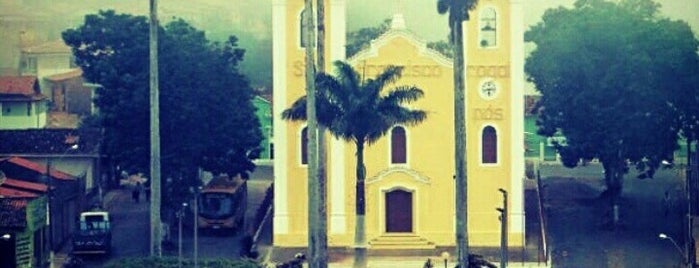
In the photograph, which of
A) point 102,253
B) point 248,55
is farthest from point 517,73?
point 248,55

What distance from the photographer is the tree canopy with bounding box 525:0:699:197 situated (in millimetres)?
53219

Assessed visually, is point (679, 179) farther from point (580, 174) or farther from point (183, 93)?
point (183, 93)

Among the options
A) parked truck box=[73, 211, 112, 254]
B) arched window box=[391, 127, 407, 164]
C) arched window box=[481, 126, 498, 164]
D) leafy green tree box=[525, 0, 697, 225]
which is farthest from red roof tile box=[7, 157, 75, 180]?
leafy green tree box=[525, 0, 697, 225]

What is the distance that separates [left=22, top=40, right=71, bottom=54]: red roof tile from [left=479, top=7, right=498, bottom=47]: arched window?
29556 mm

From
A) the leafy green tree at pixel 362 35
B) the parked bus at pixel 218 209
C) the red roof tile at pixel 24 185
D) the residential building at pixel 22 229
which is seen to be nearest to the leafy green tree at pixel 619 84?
the parked bus at pixel 218 209

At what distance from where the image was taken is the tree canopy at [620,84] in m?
53.2

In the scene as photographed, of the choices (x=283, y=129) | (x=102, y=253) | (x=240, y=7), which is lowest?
(x=102, y=253)

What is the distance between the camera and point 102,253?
48.0 m

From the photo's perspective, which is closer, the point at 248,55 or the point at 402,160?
the point at 402,160

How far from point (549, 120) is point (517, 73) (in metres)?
9.86

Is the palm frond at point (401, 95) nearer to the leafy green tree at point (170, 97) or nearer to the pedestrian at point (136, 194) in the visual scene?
the leafy green tree at point (170, 97)

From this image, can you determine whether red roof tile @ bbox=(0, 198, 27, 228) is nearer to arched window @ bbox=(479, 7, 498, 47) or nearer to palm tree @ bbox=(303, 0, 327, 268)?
palm tree @ bbox=(303, 0, 327, 268)

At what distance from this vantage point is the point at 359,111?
42.8 m

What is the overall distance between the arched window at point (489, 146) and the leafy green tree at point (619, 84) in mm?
5238
